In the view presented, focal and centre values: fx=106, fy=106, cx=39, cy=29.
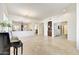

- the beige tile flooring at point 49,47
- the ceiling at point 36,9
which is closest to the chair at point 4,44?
the beige tile flooring at point 49,47

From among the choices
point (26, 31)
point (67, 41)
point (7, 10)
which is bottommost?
point (67, 41)

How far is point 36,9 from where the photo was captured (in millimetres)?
2051

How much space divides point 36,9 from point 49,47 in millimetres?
772

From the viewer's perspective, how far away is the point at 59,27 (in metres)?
2.06

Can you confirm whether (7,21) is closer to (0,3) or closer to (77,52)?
(0,3)

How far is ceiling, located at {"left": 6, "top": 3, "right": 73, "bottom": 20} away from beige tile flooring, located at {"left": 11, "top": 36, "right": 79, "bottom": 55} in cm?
45

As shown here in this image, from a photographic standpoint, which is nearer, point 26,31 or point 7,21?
point 7,21

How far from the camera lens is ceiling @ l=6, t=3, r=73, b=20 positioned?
2.00 meters

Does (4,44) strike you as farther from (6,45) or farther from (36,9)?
(36,9)

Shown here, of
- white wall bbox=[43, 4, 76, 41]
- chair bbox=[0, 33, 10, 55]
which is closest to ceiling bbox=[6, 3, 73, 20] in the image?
white wall bbox=[43, 4, 76, 41]

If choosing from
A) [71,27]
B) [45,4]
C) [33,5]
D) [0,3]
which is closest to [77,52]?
[71,27]

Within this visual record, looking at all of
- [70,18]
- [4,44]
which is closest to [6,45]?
[4,44]

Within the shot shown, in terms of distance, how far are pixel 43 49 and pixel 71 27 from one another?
672 mm

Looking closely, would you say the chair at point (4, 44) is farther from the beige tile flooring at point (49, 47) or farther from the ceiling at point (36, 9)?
the ceiling at point (36, 9)
